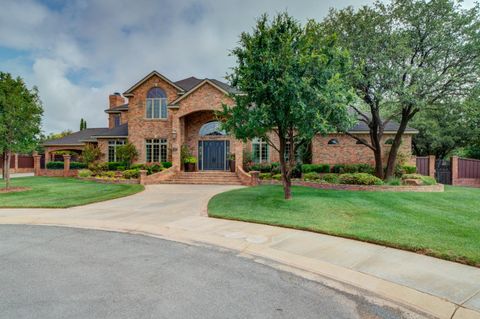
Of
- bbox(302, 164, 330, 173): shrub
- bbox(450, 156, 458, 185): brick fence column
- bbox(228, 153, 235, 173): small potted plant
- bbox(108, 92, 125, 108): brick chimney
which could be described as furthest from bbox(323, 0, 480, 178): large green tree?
bbox(108, 92, 125, 108): brick chimney

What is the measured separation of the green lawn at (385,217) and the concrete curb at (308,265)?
179 cm

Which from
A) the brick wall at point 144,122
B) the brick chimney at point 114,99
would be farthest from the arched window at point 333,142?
the brick chimney at point 114,99

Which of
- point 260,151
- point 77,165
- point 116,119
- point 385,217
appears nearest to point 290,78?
point 385,217

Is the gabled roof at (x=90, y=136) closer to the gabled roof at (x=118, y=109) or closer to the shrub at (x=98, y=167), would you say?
the gabled roof at (x=118, y=109)

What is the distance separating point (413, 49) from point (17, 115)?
69.1ft

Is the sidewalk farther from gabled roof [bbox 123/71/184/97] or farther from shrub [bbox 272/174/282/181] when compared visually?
gabled roof [bbox 123/71/184/97]

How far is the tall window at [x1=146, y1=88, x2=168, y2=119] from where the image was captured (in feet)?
74.0

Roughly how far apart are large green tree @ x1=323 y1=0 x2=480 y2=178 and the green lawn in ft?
19.5

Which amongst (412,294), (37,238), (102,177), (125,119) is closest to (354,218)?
(412,294)

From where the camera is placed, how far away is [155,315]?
3.14 meters

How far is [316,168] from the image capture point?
62.2ft

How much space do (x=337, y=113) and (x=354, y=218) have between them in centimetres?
369

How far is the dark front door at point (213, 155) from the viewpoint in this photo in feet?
72.5

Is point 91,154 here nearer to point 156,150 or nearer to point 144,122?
point 144,122
